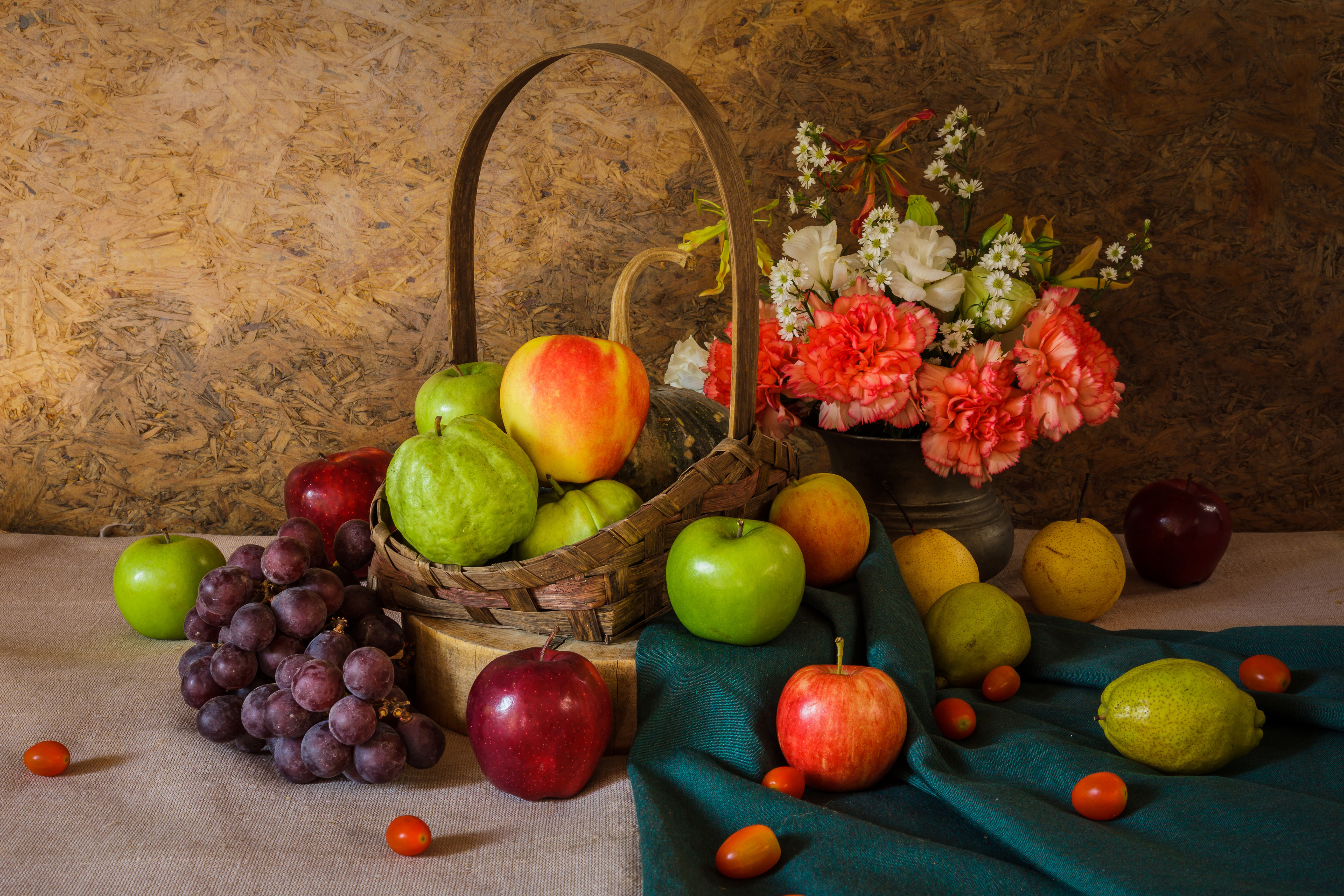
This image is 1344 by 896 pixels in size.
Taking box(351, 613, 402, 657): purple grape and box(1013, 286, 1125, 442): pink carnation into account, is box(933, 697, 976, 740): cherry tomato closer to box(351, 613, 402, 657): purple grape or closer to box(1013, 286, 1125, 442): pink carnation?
box(1013, 286, 1125, 442): pink carnation

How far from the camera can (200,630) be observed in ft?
3.08

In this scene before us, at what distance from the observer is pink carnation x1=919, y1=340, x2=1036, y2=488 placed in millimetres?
1112

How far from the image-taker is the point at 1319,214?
152cm

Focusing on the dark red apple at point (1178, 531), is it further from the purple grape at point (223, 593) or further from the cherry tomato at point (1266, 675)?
the purple grape at point (223, 593)

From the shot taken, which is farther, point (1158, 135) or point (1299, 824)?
point (1158, 135)

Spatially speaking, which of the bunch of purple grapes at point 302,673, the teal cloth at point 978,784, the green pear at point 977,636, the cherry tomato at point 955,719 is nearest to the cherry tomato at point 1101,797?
the teal cloth at point 978,784

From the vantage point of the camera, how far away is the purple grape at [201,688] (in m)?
0.90

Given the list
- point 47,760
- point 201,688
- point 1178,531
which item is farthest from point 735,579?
point 1178,531

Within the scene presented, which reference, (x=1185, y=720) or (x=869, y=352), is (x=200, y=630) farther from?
(x=1185, y=720)

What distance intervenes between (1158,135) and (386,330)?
4.47ft

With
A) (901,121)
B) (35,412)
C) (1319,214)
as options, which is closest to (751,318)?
(901,121)

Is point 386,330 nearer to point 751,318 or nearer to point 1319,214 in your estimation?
point 751,318

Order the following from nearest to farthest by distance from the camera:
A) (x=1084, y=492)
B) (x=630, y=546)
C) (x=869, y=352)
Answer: (x=630, y=546) → (x=869, y=352) → (x=1084, y=492)

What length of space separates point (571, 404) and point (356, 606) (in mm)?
317
